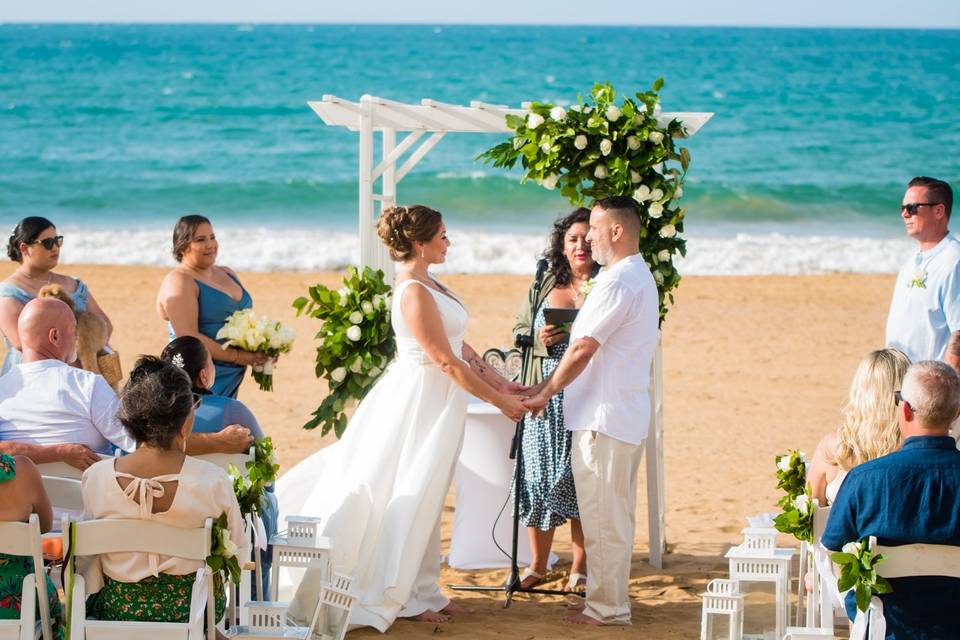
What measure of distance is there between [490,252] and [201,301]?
14163 mm

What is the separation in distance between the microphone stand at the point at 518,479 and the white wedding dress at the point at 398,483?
43 centimetres

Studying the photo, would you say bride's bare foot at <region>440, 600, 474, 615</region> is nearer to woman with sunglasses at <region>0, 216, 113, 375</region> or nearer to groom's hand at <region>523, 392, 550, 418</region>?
groom's hand at <region>523, 392, 550, 418</region>

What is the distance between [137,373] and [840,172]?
28614 mm

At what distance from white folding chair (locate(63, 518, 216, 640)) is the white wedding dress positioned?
156cm

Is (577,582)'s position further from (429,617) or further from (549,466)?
(429,617)

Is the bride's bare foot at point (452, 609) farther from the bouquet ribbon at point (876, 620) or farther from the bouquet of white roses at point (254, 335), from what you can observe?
the bouquet ribbon at point (876, 620)

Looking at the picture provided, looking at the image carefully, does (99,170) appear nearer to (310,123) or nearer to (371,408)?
(310,123)

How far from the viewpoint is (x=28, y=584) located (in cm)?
405

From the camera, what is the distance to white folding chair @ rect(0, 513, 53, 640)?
3.99 m

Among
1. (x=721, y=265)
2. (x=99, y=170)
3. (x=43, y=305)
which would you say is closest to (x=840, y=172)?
(x=721, y=265)

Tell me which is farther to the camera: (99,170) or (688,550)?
(99,170)

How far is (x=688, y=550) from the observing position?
727 cm

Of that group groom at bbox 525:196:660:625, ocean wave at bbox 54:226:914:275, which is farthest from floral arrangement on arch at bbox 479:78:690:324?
ocean wave at bbox 54:226:914:275

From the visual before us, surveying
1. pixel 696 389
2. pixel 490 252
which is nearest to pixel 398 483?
pixel 696 389
